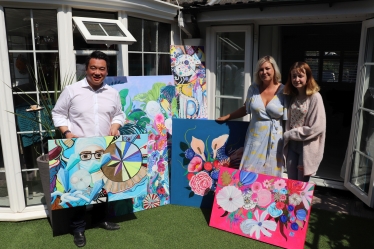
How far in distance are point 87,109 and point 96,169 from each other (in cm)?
53

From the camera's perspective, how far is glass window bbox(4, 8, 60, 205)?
122 inches

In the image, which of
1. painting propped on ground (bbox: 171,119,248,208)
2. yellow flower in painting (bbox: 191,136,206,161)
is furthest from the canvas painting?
yellow flower in painting (bbox: 191,136,206,161)

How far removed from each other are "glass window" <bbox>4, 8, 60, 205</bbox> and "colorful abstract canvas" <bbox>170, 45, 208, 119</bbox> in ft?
4.53

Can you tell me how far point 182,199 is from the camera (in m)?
3.63

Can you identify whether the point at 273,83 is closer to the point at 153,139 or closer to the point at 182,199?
the point at 153,139

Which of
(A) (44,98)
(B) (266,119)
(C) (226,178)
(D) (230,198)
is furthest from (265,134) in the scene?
(A) (44,98)

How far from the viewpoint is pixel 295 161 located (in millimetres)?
2990

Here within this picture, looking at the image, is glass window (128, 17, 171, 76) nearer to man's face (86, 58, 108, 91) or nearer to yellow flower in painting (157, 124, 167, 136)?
yellow flower in painting (157, 124, 167, 136)

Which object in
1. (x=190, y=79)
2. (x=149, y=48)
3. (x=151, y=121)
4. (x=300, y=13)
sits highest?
(x=300, y=13)

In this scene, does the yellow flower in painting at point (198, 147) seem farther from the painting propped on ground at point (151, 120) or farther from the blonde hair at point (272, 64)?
the blonde hair at point (272, 64)

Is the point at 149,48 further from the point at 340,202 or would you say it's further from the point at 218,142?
the point at 340,202

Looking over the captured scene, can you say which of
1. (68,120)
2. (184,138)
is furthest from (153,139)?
(68,120)

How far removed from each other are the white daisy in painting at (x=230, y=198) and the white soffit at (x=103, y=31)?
68.9 inches

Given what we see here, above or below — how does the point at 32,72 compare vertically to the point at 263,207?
above
